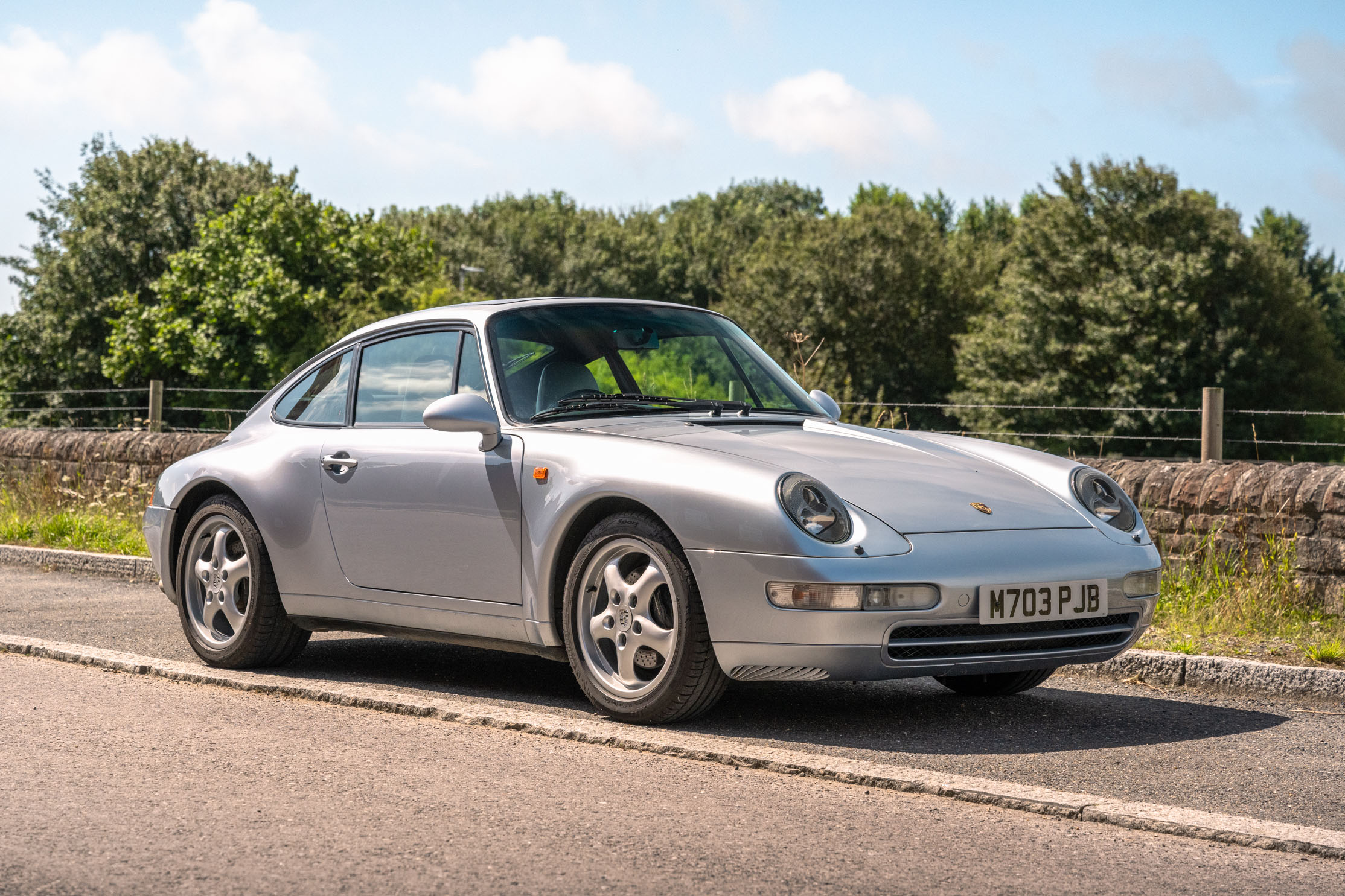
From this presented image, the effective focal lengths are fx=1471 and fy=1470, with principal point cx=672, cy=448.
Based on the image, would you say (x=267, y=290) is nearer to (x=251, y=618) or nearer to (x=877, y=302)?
(x=877, y=302)

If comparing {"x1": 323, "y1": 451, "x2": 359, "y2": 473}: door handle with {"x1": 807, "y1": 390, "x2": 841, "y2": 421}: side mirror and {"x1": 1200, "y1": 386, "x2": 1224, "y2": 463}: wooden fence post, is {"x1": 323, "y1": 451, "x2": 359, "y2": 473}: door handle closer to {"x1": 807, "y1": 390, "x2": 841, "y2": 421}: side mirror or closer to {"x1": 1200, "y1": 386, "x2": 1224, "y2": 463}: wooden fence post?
{"x1": 807, "y1": 390, "x2": 841, "y2": 421}: side mirror

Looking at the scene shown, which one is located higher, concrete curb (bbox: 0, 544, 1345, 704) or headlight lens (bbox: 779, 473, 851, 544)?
headlight lens (bbox: 779, 473, 851, 544)

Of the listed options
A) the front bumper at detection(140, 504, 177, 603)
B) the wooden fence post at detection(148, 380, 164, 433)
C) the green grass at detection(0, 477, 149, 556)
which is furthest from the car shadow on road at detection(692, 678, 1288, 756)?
the wooden fence post at detection(148, 380, 164, 433)

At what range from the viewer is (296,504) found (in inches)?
252

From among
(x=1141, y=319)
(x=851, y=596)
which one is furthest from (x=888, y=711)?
(x=1141, y=319)

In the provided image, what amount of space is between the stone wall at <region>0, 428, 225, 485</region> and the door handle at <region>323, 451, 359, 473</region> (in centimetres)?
724

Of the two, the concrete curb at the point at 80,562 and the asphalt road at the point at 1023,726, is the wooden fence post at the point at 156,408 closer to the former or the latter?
the concrete curb at the point at 80,562

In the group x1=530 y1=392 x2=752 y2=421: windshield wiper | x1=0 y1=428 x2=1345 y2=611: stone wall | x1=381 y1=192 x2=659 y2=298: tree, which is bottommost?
x1=0 y1=428 x2=1345 y2=611: stone wall

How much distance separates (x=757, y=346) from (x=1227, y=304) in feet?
149

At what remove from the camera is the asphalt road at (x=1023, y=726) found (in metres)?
4.47

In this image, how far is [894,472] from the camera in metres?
5.35

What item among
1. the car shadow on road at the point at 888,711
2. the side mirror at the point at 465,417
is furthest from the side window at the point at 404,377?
the car shadow on road at the point at 888,711

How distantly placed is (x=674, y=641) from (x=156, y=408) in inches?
475

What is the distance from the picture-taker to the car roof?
618 centimetres
